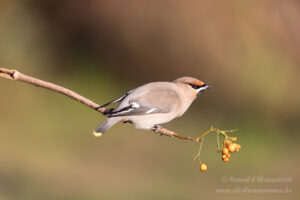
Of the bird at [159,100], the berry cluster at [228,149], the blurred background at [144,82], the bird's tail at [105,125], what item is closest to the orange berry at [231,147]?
the berry cluster at [228,149]

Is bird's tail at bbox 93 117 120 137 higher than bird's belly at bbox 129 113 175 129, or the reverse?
bird's belly at bbox 129 113 175 129

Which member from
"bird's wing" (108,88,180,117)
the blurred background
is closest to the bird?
"bird's wing" (108,88,180,117)

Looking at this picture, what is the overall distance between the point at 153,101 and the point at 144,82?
20.4ft

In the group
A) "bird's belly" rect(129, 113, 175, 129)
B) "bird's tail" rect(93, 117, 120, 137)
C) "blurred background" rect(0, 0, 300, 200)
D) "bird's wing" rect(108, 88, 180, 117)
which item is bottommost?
"bird's tail" rect(93, 117, 120, 137)

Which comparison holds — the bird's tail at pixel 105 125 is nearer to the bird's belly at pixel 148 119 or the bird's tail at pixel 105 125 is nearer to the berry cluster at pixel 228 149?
the bird's belly at pixel 148 119

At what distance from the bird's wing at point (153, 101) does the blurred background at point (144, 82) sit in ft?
14.3

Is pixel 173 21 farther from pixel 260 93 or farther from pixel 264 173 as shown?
pixel 264 173

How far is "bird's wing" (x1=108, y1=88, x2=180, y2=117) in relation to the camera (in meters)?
1.82

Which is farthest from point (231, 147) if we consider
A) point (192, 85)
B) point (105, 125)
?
point (105, 125)

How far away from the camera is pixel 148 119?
6.30 feet

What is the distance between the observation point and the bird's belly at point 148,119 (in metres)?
1.89

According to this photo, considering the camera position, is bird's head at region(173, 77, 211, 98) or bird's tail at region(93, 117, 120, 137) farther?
bird's head at region(173, 77, 211, 98)

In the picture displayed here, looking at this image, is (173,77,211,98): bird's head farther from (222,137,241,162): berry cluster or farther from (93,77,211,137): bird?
(222,137,241,162): berry cluster

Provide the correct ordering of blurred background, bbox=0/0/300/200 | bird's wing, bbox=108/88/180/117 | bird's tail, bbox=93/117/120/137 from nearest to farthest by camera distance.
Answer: bird's tail, bbox=93/117/120/137, bird's wing, bbox=108/88/180/117, blurred background, bbox=0/0/300/200
